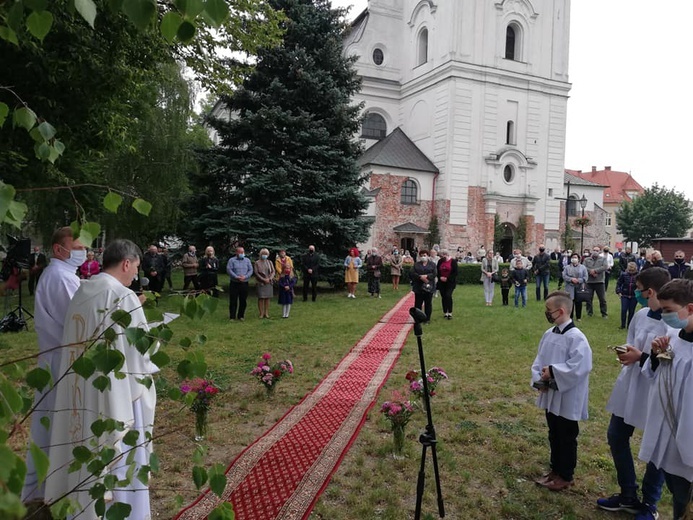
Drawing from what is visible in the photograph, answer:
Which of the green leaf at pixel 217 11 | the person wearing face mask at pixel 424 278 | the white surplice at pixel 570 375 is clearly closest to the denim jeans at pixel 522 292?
the person wearing face mask at pixel 424 278

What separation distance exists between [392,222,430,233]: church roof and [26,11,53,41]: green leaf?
3164cm

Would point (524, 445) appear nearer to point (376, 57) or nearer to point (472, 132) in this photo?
point (472, 132)

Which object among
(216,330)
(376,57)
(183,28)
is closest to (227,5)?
(183,28)

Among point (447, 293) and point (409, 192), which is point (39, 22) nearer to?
point (447, 293)

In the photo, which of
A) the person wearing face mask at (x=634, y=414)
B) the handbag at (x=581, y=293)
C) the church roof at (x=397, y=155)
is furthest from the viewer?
the church roof at (x=397, y=155)

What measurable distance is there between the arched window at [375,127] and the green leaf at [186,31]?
122 ft

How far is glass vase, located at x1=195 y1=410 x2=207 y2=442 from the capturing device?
17.5 feet

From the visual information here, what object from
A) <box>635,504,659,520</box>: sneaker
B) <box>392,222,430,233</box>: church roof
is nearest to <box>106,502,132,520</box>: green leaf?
<box>635,504,659,520</box>: sneaker

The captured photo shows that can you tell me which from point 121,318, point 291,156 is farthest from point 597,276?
point 121,318

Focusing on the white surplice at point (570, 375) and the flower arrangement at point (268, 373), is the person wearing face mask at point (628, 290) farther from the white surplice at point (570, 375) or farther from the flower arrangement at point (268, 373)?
the flower arrangement at point (268, 373)

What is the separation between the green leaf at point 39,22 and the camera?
1.28 meters

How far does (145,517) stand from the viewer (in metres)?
3.42

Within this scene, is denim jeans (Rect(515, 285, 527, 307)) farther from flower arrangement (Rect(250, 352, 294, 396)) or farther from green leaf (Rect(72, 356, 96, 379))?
green leaf (Rect(72, 356, 96, 379))

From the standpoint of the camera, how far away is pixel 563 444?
4.50m
